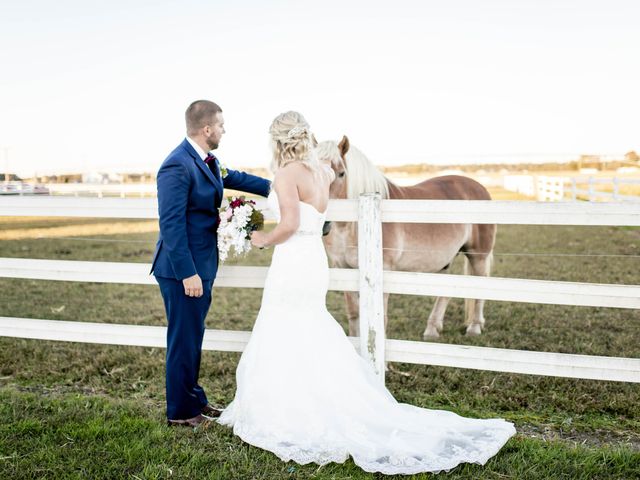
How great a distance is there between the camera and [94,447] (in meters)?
3.44

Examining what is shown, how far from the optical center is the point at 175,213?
133 inches

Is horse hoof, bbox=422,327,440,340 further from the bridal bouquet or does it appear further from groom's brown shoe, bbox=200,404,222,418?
the bridal bouquet

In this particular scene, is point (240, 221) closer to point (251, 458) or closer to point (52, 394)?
point (251, 458)

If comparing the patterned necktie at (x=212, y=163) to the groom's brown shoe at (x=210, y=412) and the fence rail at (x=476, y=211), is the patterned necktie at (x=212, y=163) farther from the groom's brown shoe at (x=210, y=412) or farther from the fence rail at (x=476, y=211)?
the groom's brown shoe at (x=210, y=412)

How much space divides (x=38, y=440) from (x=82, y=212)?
70.3 inches

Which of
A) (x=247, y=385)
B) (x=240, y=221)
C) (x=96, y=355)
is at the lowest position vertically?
(x=96, y=355)

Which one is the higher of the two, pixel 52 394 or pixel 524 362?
pixel 524 362

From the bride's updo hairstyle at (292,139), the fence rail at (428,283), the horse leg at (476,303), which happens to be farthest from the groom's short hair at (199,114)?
the horse leg at (476,303)

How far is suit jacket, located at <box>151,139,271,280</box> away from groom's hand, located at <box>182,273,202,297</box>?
0.11 feet

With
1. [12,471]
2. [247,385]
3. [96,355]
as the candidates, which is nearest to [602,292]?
[247,385]

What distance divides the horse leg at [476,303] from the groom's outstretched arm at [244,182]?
3.26 m

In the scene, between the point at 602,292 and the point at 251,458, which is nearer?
the point at 251,458

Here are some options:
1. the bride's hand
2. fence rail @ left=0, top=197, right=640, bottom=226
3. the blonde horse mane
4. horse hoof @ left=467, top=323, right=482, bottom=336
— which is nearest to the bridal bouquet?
the bride's hand

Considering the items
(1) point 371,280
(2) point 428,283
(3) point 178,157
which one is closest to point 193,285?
(3) point 178,157
